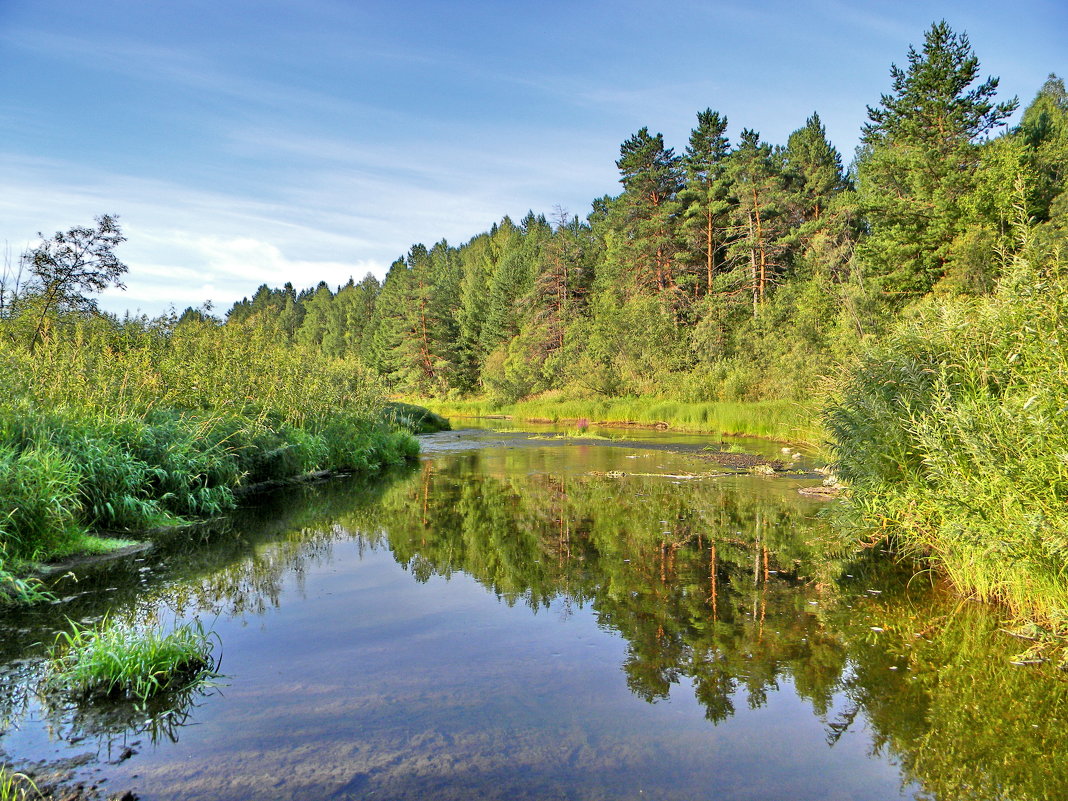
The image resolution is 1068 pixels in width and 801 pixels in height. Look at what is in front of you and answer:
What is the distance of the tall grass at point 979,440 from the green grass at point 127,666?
666 cm

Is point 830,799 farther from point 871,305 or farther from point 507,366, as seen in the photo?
point 507,366

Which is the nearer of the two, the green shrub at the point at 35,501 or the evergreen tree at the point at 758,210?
the green shrub at the point at 35,501

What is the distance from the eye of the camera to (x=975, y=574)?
23.3 ft

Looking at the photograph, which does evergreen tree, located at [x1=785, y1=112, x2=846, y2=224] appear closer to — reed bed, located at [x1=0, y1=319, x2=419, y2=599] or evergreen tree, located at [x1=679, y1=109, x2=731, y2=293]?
evergreen tree, located at [x1=679, y1=109, x2=731, y2=293]

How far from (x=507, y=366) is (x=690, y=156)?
73.1 ft

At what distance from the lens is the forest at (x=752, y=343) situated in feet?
21.4

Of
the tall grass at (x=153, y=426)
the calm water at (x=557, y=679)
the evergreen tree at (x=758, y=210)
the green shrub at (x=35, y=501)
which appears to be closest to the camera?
the calm water at (x=557, y=679)

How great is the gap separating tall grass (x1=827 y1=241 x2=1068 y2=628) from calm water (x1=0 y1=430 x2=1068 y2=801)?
2.23 ft

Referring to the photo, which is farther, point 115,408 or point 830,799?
point 115,408

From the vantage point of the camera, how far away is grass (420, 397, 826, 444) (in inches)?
950

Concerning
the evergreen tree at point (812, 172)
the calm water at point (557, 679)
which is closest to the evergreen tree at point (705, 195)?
the evergreen tree at point (812, 172)

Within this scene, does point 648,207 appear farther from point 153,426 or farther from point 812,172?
point 153,426

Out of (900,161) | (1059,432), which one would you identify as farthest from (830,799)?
(900,161)

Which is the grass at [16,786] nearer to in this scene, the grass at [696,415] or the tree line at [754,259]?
the tree line at [754,259]
